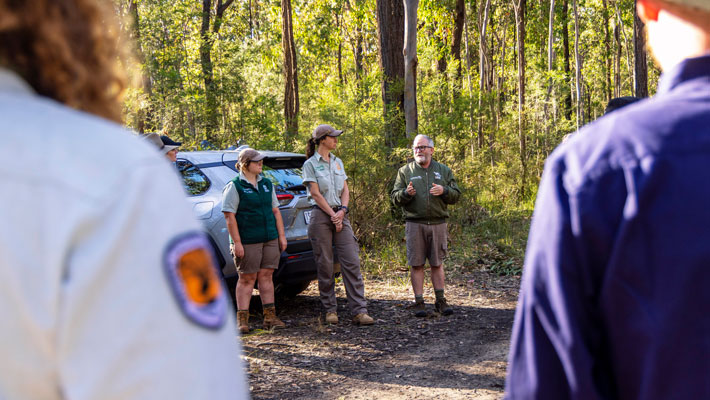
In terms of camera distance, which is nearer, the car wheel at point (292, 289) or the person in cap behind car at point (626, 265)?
the person in cap behind car at point (626, 265)

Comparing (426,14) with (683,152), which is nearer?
(683,152)

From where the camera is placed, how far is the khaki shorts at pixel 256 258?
6.79 m

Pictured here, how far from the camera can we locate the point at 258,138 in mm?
14766

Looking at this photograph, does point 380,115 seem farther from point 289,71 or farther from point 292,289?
point 289,71

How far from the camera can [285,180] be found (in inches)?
303

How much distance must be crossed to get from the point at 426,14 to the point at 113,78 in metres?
19.4

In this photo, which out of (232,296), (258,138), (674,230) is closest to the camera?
(674,230)

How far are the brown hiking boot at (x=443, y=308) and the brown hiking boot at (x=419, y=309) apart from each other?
0.17 meters

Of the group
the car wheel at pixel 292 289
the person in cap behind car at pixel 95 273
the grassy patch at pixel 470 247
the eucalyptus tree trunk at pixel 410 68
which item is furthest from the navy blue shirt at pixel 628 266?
the eucalyptus tree trunk at pixel 410 68

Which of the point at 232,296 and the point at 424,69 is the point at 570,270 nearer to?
the point at 232,296

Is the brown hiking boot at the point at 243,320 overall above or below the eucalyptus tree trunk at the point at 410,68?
below

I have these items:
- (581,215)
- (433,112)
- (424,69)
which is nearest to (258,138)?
(433,112)

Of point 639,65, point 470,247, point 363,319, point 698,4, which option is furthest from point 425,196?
point 639,65

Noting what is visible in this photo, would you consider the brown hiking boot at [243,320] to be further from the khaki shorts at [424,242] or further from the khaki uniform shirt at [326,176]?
the khaki shorts at [424,242]
